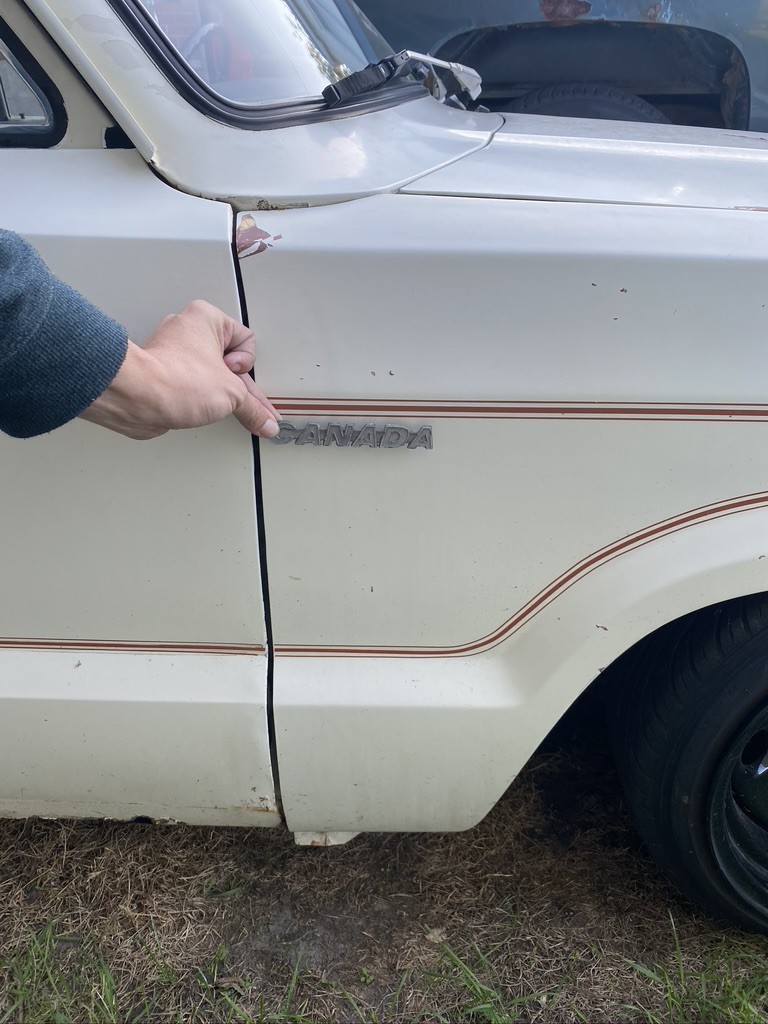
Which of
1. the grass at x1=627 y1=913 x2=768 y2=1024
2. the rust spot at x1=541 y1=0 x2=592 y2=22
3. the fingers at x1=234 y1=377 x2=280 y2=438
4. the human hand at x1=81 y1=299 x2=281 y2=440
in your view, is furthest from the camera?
the rust spot at x1=541 y1=0 x2=592 y2=22

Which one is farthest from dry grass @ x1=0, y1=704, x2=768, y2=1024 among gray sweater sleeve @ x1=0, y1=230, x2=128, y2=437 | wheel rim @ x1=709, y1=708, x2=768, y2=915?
gray sweater sleeve @ x1=0, y1=230, x2=128, y2=437

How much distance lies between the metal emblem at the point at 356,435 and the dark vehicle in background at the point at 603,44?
2460mm

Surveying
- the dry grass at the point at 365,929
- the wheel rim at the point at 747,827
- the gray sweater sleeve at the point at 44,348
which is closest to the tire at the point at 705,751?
the wheel rim at the point at 747,827

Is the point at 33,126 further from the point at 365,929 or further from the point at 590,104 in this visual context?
the point at 590,104

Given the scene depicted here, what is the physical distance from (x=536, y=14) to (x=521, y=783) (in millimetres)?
2979

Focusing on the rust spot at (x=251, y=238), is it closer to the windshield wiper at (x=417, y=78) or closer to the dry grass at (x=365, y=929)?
the windshield wiper at (x=417, y=78)

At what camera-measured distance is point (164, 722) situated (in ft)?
5.10

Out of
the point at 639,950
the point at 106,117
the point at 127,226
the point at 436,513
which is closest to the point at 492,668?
the point at 436,513

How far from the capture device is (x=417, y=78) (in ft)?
6.39

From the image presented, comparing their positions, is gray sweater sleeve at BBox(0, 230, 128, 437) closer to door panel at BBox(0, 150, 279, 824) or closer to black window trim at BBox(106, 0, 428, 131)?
door panel at BBox(0, 150, 279, 824)

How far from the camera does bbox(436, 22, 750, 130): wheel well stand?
3.46 metres

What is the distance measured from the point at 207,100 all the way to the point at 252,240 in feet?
0.98

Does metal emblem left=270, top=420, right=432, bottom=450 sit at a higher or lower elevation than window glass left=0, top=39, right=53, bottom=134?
lower

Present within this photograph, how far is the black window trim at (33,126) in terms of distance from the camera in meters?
1.35
